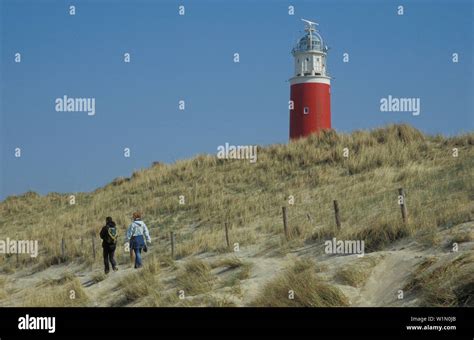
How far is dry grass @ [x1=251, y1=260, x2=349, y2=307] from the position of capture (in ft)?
35.3

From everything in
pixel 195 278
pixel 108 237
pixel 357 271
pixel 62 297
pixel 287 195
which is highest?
pixel 287 195

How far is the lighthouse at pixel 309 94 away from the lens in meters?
34.4

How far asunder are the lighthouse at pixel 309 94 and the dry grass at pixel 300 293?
22181 millimetres

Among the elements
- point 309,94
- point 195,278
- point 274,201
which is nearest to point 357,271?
point 195,278

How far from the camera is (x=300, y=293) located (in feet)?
35.7

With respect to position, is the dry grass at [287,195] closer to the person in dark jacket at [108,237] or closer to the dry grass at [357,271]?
the dry grass at [357,271]

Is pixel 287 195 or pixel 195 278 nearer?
pixel 195 278

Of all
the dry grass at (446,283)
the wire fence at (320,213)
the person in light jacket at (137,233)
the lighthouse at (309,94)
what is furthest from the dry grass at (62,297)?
the lighthouse at (309,94)

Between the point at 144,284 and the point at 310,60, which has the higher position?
the point at 310,60

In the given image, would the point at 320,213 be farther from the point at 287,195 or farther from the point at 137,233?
the point at 137,233

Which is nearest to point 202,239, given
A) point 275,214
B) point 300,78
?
point 275,214

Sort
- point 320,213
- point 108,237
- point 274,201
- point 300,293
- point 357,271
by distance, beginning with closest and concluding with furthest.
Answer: point 300,293 < point 357,271 < point 108,237 < point 320,213 < point 274,201

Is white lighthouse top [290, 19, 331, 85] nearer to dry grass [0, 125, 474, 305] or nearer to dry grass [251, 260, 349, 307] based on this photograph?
dry grass [0, 125, 474, 305]

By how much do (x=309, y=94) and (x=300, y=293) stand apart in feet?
81.1
